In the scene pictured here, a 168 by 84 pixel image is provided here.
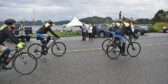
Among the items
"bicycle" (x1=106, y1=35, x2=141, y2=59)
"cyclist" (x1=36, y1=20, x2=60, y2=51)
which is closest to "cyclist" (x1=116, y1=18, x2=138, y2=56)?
"bicycle" (x1=106, y1=35, x2=141, y2=59)

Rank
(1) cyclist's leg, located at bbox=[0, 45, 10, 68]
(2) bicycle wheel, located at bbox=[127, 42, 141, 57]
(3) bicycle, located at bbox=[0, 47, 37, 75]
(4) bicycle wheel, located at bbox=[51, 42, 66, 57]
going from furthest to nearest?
1. (4) bicycle wheel, located at bbox=[51, 42, 66, 57]
2. (2) bicycle wheel, located at bbox=[127, 42, 141, 57]
3. (3) bicycle, located at bbox=[0, 47, 37, 75]
4. (1) cyclist's leg, located at bbox=[0, 45, 10, 68]

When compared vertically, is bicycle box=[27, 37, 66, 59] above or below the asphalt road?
above

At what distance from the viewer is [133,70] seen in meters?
5.86

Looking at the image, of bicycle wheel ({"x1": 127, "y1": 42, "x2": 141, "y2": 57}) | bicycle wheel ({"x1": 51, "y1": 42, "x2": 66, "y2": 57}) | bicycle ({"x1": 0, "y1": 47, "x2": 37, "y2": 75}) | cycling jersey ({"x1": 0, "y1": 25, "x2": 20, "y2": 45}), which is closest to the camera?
cycling jersey ({"x1": 0, "y1": 25, "x2": 20, "y2": 45})

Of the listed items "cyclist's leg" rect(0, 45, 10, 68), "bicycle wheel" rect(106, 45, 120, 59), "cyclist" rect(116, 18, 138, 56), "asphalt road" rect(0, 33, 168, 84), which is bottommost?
"asphalt road" rect(0, 33, 168, 84)

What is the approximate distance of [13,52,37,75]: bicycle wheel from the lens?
529cm

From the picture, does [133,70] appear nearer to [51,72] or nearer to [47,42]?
[51,72]

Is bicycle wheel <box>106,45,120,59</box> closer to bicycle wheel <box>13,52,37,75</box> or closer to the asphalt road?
the asphalt road

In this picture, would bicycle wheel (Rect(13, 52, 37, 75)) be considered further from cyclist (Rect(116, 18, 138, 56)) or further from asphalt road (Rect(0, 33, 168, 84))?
cyclist (Rect(116, 18, 138, 56))

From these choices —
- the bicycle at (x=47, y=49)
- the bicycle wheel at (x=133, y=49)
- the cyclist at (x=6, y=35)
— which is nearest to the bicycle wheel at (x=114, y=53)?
the bicycle wheel at (x=133, y=49)

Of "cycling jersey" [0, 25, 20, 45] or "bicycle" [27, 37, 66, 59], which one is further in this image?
"bicycle" [27, 37, 66, 59]

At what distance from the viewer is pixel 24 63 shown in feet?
17.8

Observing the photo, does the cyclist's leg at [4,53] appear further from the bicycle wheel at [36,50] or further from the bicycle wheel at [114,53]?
the bicycle wheel at [114,53]

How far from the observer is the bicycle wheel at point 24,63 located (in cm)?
529
